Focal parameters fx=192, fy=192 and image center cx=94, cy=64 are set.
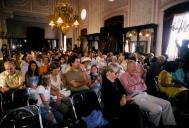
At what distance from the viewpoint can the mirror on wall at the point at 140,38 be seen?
922cm

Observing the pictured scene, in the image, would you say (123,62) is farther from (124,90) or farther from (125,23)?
(125,23)

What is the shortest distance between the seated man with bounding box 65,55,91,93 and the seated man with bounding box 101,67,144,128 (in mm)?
899

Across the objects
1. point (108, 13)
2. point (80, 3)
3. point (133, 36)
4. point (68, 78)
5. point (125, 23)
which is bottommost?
point (68, 78)

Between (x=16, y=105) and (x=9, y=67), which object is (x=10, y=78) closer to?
(x=9, y=67)

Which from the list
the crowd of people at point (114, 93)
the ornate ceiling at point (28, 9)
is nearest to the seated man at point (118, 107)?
the crowd of people at point (114, 93)

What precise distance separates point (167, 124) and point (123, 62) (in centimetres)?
356

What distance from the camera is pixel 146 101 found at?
3527mm

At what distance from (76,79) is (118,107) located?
1404mm

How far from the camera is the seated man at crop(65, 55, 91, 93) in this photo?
4195 millimetres

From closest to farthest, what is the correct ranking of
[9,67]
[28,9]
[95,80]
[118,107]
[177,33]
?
[118,107] < [9,67] < [95,80] < [177,33] < [28,9]

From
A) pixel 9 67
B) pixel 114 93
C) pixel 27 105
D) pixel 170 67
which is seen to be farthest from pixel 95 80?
pixel 170 67

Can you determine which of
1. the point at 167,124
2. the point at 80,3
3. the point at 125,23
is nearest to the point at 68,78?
the point at 167,124

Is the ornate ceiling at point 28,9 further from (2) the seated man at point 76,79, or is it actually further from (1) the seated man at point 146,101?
(1) the seated man at point 146,101

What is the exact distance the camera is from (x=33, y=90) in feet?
12.4
